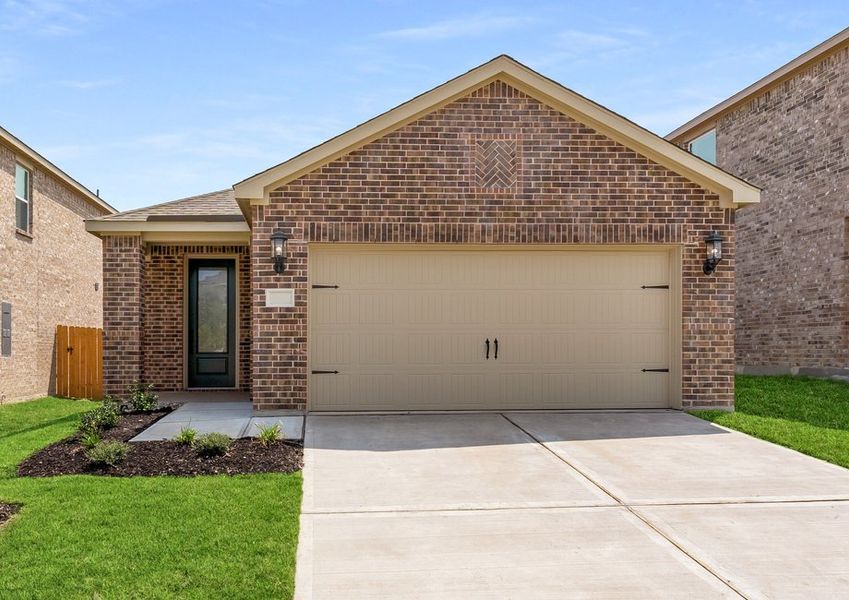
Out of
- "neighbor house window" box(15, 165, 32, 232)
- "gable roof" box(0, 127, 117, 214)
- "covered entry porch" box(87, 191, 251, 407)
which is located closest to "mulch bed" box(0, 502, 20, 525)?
"covered entry porch" box(87, 191, 251, 407)

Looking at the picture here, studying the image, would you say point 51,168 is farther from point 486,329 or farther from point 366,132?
point 486,329

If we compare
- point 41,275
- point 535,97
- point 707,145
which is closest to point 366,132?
point 535,97

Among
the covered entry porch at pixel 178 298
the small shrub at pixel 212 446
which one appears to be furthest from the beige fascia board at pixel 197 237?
the small shrub at pixel 212 446

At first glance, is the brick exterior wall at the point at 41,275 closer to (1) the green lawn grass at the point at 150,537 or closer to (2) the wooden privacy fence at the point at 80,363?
(2) the wooden privacy fence at the point at 80,363

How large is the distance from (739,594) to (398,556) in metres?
2.01

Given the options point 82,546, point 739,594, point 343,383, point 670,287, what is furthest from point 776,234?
point 82,546

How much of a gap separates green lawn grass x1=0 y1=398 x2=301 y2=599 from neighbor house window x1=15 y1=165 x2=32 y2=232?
989cm

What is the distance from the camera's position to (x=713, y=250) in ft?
34.0

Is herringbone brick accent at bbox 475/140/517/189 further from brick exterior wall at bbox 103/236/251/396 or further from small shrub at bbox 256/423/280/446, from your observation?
brick exterior wall at bbox 103/236/251/396

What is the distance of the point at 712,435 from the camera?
8922 millimetres

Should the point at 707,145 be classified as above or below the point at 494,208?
above

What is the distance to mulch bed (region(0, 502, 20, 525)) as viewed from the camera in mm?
5469

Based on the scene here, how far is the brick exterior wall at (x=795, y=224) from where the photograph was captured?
50.6 ft

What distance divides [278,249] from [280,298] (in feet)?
2.27
